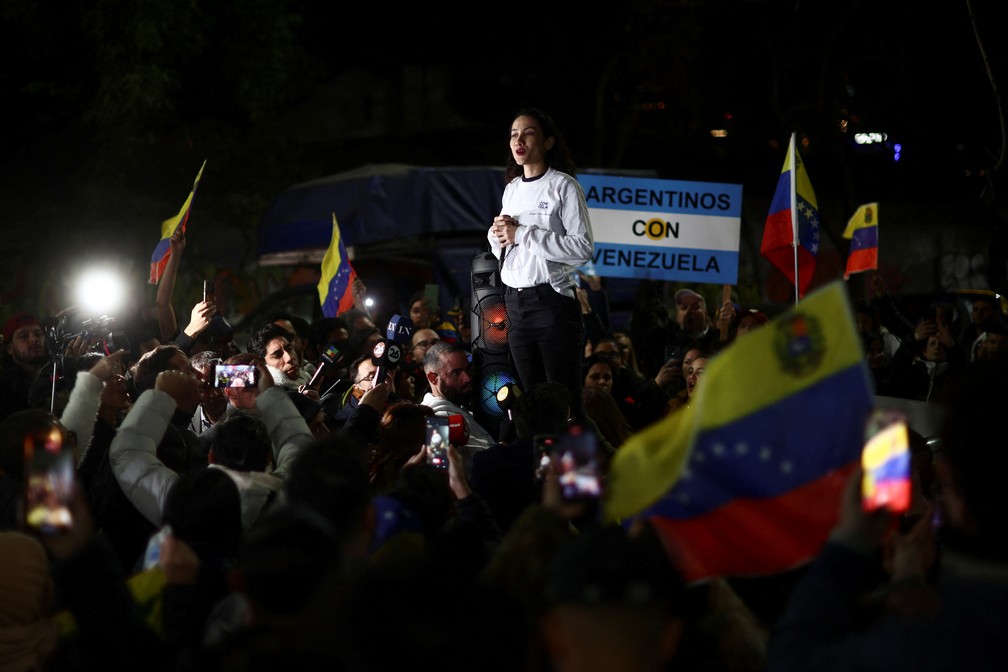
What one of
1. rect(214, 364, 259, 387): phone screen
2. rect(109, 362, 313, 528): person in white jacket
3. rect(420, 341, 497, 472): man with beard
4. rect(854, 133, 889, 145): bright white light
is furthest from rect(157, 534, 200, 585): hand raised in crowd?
rect(854, 133, 889, 145): bright white light

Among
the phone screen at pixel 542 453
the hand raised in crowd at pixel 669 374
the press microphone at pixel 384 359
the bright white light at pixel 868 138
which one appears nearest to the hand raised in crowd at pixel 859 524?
the phone screen at pixel 542 453

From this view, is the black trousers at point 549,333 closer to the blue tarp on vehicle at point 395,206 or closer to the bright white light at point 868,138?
the blue tarp on vehicle at point 395,206

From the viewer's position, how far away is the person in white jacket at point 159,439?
4652mm

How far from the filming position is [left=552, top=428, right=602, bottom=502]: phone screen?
3.24 meters

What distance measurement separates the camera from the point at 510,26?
27031 millimetres

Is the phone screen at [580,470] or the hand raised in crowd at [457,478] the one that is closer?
the phone screen at [580,470]

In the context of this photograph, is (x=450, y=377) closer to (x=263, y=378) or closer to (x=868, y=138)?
(x=263, y=378)

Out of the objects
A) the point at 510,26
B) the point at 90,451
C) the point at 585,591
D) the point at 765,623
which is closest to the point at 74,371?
the point at 90,451

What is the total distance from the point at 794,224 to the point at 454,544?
20.5ft

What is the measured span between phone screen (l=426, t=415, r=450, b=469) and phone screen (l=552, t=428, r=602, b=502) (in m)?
1.72

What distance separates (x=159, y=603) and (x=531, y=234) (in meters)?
3.31

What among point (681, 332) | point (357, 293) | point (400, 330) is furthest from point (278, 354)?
point (681, 332)

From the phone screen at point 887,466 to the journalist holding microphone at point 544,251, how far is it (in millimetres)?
3691

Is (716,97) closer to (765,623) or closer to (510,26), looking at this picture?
(510,26)
